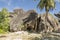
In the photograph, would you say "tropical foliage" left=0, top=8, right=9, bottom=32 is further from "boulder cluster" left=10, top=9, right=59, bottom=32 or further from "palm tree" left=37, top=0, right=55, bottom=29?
"palm tree" left=37, top=0, right=55, bottom=29

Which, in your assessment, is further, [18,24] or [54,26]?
[54,26]

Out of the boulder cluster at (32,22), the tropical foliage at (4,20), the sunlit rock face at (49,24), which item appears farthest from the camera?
the sunlit rock face at (49,24)

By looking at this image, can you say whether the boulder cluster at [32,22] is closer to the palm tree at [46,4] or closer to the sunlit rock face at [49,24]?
the sunlit rock face at [49,24]

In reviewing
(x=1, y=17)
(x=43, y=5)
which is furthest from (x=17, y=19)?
(x=43, y=5)

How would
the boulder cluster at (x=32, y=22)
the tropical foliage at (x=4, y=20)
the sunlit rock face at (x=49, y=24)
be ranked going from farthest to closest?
the sunlit rock face at (x=49, y=24), the boulder cluster at (x=32, y=22), the tropical foliage at (x=4, y=20)

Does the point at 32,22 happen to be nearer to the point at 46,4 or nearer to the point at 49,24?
the point at 49,24

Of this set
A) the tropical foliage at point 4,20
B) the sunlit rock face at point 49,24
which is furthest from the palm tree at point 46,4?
the tropical foliage at point 4,20

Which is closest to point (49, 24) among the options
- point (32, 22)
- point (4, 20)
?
point (32, 22)

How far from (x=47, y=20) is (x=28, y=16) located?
466cm

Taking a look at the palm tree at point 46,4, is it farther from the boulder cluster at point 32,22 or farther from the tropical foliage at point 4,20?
the tropical foliage at point 4,20

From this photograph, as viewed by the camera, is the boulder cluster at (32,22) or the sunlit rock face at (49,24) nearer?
the boulder cluster at (32,22)

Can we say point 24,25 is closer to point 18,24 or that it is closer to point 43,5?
point 18,24

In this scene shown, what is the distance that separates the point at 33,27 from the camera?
36875 millimetres

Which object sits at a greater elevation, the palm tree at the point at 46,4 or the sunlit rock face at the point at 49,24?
→ the palm tree at the point at 46,4
